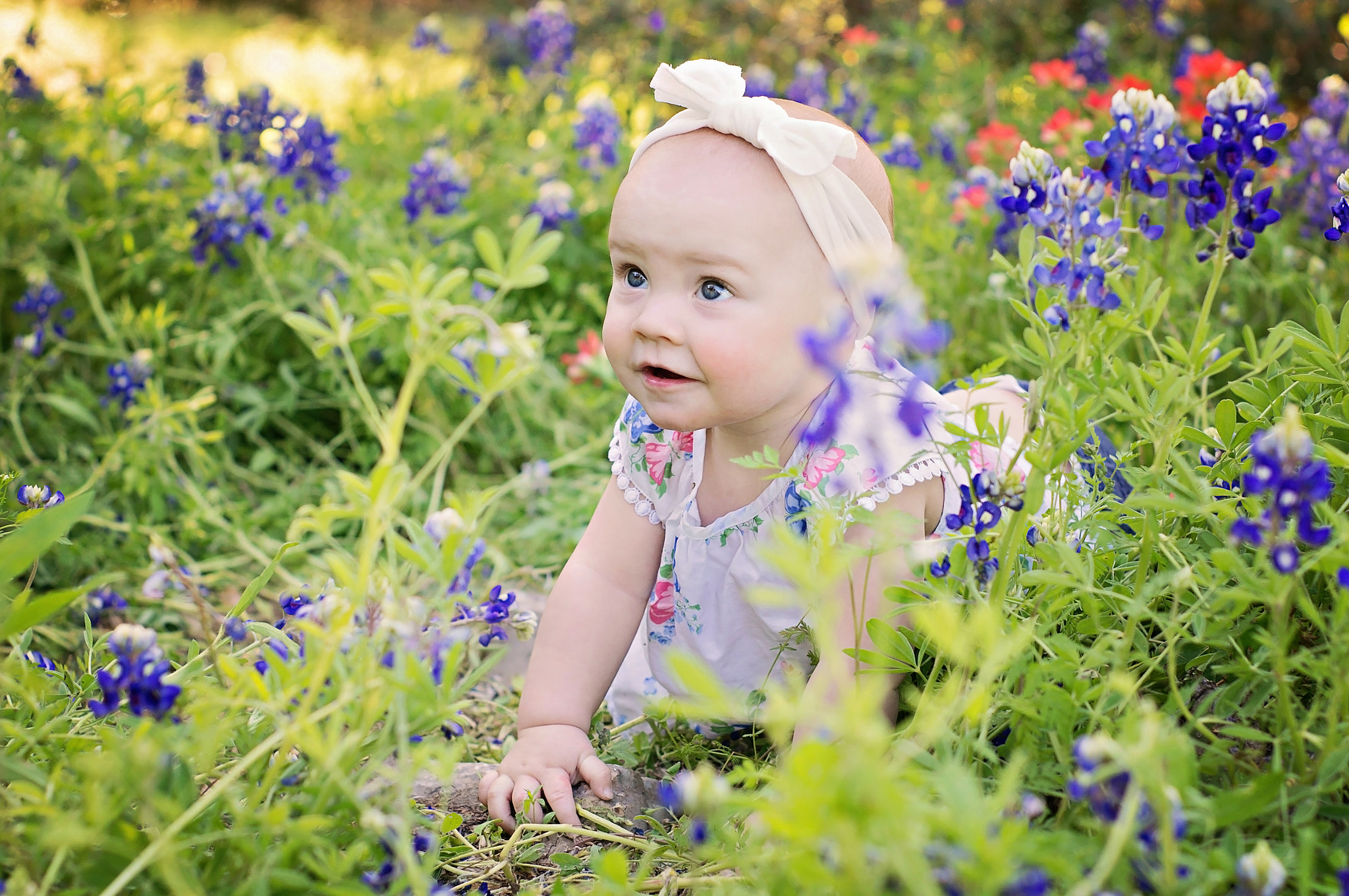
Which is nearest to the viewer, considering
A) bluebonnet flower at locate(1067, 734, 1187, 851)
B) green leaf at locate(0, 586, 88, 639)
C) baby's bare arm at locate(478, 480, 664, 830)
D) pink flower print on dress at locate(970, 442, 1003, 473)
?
bluebonnet flower at locate(1067, 734, 1187, 851)

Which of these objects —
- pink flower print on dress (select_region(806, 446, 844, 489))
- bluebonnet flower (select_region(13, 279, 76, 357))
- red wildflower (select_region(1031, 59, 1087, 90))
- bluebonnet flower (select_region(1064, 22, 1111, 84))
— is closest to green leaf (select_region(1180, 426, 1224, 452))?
pink flower print on dress (select_region(806, 446, 844, 489))

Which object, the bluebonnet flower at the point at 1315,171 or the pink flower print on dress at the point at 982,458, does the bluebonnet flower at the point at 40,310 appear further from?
the bluebonnet flower at the point at 1315,171

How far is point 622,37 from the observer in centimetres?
606

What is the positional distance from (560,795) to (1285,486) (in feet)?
3.58

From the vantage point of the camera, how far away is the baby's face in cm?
159

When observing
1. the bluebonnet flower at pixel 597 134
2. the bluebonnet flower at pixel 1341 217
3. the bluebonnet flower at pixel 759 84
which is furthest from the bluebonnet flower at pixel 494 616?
the bluebonnet flower at pixel 759 84

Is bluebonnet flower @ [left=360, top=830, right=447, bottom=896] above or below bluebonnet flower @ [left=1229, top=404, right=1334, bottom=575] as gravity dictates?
below

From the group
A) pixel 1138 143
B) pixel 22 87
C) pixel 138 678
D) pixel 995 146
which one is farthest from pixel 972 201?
pixel 22 87

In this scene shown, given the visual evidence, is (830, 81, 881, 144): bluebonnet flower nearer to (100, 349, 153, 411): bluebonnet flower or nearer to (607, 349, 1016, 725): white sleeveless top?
(607, 349, 1016, 725): white sleeveless top

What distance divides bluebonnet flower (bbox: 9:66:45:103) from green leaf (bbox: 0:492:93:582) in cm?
319

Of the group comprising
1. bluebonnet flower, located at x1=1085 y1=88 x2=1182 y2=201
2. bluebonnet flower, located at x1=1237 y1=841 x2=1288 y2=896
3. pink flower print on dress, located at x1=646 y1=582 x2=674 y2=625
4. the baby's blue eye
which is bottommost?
pink flower print on dress, located at x1=646 y1=582 x2=674 y2=625

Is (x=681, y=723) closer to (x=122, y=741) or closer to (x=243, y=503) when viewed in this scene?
(x=122, y=741)

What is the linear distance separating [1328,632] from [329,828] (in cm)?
112

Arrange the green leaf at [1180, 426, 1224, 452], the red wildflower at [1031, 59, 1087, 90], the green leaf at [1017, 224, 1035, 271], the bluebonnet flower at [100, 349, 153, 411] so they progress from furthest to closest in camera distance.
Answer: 1. the red wildflower at [1031, 59, 1087, 90]
2. the bluebonnet flower at [100, 349, 153, 411]
3. the green leaf at [1180, 426, 1224, 452]
4. the green leaf at [1017, 224, 1035, 271]
